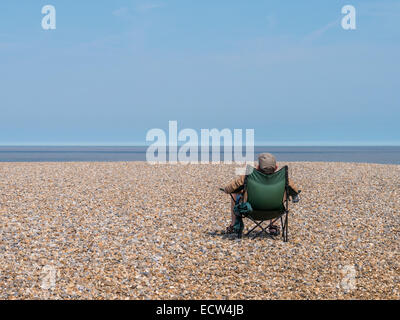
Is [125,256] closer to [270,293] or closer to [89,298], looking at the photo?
[89,298]

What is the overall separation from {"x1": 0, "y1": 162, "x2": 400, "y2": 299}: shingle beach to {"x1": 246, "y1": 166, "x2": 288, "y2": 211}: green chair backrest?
0.75m

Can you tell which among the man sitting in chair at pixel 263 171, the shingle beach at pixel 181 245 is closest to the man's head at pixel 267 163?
the man sitting in chair at pixel 263 171

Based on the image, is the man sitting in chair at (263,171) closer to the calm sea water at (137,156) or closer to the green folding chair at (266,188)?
the green folding chair at (266,188)

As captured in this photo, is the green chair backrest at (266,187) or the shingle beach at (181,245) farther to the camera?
the green chair backrest at (266,187)

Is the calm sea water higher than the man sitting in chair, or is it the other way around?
the calm sea water

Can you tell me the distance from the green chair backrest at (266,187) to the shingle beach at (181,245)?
0.75 meters

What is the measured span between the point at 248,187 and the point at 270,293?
Answer: 2.21 m

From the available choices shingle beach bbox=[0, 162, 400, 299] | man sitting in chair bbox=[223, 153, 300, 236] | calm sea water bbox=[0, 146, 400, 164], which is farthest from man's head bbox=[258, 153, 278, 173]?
calm sea water bbox=[0, 146, 400, 164]

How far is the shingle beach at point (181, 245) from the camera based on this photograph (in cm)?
658

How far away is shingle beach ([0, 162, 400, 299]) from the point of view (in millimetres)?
6578

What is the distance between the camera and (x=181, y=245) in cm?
837

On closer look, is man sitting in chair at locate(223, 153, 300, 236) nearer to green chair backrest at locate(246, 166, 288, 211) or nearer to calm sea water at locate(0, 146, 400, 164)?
green chair backrest at locate(246, 166, 288, 211)

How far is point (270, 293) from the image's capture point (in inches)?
253

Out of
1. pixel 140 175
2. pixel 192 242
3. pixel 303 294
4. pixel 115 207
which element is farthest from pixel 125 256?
pixel 140 175
